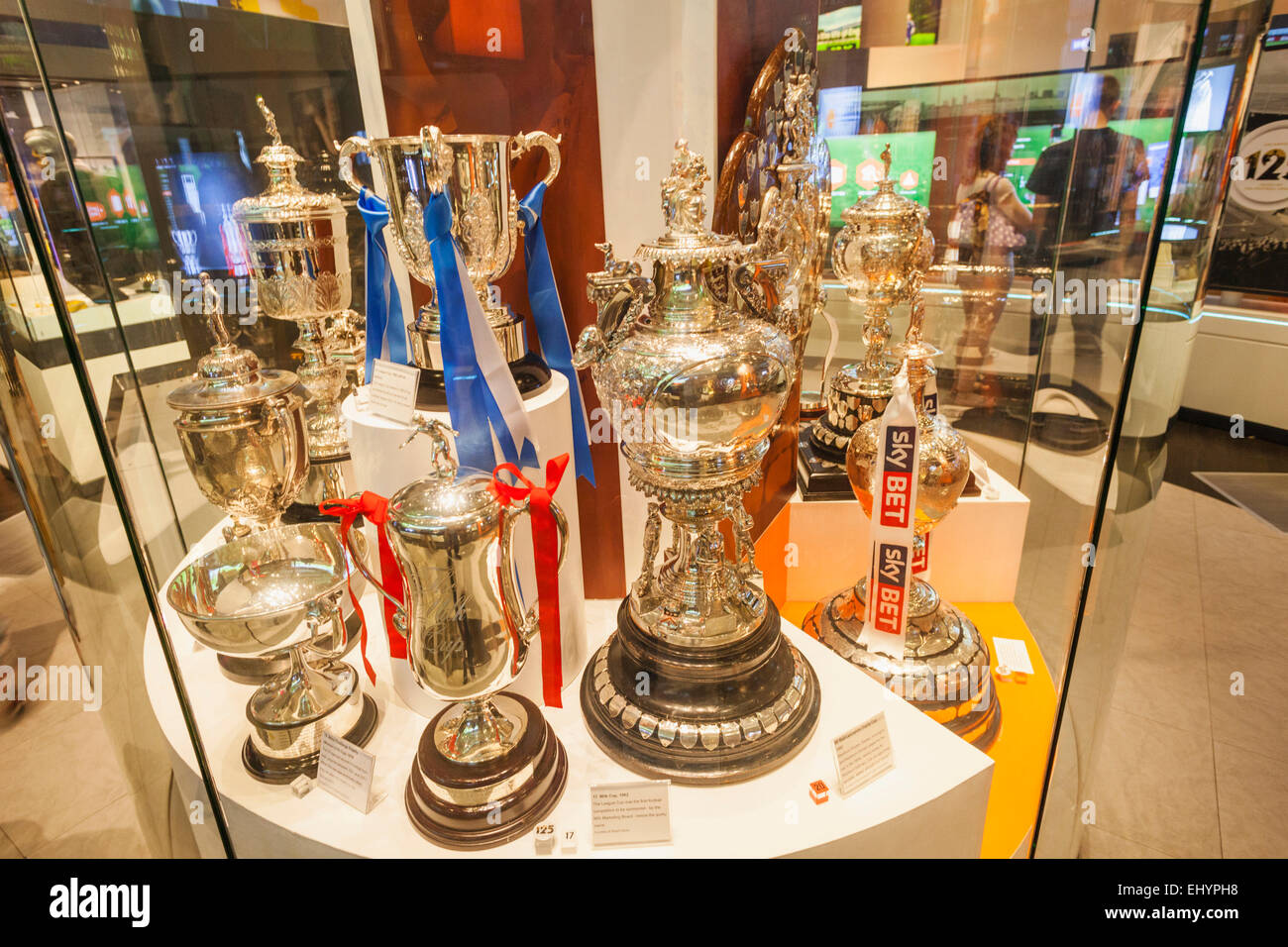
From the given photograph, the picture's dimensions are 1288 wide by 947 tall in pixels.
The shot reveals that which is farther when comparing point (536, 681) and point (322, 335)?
point (322, 335)

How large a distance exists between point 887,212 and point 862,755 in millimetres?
1580

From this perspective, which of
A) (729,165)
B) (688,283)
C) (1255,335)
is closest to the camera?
(688,283)

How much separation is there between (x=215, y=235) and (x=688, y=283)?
182 centimetres

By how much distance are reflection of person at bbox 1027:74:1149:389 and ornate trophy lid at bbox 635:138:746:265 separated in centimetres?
69

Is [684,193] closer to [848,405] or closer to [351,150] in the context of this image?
[351,150]

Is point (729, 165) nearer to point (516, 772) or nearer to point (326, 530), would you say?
point (326, 530)

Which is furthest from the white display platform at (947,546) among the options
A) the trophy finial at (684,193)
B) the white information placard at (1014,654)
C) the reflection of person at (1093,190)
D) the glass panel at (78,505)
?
the glass panel at (78,505)

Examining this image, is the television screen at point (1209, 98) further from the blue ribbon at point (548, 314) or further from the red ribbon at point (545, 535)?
the blue ribbon at point (548, 314)

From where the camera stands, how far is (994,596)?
8.01 ft

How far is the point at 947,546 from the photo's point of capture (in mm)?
2371

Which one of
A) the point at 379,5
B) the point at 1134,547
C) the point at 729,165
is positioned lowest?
the point at 1134,547

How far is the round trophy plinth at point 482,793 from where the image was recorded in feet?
3.90

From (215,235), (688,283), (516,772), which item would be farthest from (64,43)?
(516,772)

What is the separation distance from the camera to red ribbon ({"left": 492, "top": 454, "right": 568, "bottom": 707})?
1125 mm
